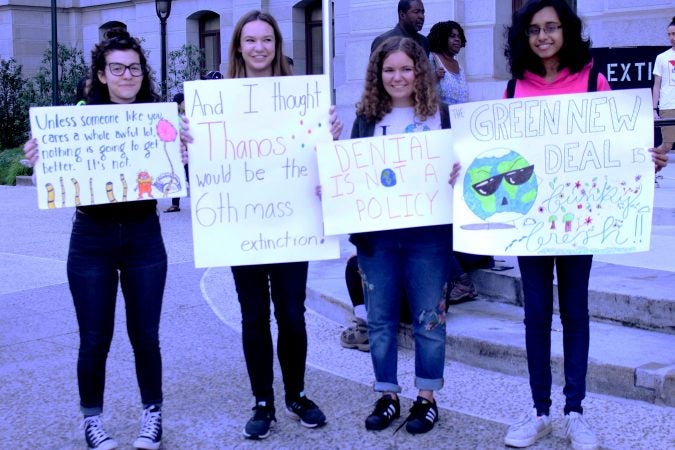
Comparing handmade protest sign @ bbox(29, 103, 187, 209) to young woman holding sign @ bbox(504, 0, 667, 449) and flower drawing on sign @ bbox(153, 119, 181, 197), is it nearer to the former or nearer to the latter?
flower drawing on sign @ bbox(153, 119, 181, 197)

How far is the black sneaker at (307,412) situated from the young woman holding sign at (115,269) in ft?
2.18

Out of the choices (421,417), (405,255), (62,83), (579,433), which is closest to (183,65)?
(62,83)

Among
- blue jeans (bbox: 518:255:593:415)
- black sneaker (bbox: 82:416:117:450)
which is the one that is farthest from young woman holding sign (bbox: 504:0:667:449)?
black sneaker (bbox: 82:416:117:450)

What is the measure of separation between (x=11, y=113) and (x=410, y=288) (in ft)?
72.7

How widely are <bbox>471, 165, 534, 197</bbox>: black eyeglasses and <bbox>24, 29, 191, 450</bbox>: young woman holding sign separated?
1365 mm

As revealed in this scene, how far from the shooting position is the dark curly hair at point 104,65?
425cm

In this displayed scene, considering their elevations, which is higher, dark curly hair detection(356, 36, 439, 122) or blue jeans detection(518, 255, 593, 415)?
dark curly hair detection(356, 36, 439, 122)

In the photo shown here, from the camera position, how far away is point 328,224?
14.6 feet

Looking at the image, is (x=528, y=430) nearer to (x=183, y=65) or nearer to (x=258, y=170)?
(x=258, y=170)

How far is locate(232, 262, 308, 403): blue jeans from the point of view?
14.7 feet

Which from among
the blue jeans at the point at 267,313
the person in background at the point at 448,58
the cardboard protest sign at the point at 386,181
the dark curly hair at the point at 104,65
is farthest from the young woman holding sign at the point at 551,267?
the person in background at the point at 448,58

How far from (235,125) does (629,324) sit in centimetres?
283

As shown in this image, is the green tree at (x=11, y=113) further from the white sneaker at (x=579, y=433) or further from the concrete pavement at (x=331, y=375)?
the white sneaker at (x=579, y=433)

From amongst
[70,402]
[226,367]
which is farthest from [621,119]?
[70,402]
